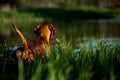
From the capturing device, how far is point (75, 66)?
7.96 meters

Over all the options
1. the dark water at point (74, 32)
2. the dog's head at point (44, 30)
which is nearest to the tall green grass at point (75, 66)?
the dog's head at point (44, 30)

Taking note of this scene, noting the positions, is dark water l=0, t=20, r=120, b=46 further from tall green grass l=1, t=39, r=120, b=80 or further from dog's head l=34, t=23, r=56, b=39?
tall green grass l=1, t=39, r=120, b=80

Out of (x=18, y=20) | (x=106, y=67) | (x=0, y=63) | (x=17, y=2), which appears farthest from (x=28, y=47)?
(x=17, y=2)

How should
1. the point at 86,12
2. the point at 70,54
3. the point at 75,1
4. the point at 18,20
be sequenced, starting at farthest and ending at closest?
1. the point at 75,1
2. the point at 86,12
3. the point at 18,20
4. the point at 70,54

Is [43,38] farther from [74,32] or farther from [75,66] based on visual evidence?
[74,32]

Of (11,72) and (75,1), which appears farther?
(75,1)

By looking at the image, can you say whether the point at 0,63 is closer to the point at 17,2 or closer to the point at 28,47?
the point at 28,47

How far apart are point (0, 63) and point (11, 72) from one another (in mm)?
1161

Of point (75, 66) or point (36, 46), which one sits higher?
point (36, 46)

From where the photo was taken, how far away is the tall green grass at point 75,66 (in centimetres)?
681

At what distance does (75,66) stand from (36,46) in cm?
99

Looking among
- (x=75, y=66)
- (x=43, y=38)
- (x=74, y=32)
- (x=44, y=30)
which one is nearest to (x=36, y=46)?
(x=43, y=38)

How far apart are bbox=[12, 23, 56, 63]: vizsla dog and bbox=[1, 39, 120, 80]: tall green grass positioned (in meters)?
0.18

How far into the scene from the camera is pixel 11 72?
26.9 ft
